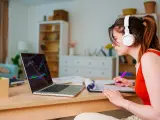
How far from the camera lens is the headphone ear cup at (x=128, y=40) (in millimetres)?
962

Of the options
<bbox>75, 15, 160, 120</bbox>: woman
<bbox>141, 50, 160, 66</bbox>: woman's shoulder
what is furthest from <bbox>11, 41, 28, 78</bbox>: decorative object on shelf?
<bbox>141, 50, 160, 66</bbox>: woman's shoulder

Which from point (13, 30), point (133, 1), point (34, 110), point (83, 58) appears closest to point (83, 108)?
point (34, 110)

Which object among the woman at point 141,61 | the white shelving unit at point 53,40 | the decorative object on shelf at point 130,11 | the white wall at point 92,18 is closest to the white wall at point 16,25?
the white shelving unit at point 53,40

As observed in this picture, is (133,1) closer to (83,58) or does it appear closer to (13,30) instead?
(83,58)

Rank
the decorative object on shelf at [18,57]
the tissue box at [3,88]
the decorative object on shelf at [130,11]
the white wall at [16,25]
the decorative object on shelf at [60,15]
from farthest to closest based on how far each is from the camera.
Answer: the white wall at [16,25]
the decorative object on shelf at [18,57]
the decorative object on shelf at [60,15]
the decorative object on shelf at [130,11]
the tissue box at [3,88]

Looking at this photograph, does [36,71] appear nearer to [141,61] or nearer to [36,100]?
[36,100]

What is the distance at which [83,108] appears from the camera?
1046mm

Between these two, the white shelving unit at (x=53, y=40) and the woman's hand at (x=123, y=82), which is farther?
the white shelving unit at (x=53, y=40)

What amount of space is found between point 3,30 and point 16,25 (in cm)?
48

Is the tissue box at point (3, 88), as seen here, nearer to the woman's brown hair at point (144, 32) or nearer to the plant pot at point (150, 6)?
the woman's brown hair at point (144, 32)

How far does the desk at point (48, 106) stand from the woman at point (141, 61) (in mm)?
69

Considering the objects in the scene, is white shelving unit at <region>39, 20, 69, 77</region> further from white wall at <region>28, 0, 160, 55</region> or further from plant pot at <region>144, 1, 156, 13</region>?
plant pot at <region>144, 1, 156, 13</region>

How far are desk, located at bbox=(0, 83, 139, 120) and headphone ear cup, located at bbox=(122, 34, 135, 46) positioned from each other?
0.33 meters

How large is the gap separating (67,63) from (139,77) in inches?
145
